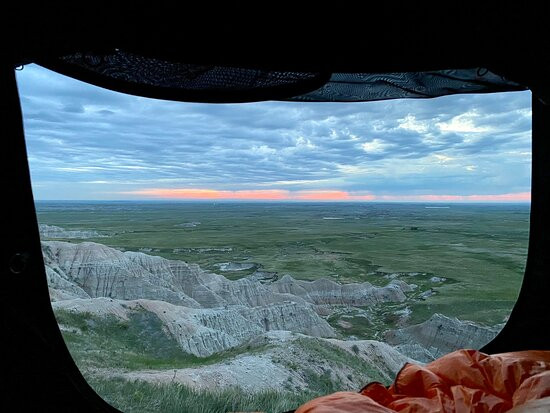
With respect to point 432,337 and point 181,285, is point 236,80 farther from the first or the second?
point 181,285

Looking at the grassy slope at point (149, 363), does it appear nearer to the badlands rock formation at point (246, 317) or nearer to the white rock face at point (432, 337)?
the badlands rock formation at point (246, 317)

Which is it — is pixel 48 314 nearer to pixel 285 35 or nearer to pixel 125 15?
pixel 125 15

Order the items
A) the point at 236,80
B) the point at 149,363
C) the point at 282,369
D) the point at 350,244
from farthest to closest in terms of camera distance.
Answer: the point at 350,244 → the point at 149,363 → the point at 282,369 → the point at 236,80

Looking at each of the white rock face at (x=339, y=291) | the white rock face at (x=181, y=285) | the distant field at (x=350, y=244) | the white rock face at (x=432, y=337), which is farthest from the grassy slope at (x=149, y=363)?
the white rock face at (x=339, y=291)

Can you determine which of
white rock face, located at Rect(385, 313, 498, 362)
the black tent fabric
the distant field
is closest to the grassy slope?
the black tent fabric

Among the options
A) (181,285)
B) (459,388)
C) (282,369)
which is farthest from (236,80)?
(181,285)

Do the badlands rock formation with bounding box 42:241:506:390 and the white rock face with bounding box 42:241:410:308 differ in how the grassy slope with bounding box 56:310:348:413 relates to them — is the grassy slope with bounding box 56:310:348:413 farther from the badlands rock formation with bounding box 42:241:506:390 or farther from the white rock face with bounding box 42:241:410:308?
the white rock face with bounding box 42:241:410:308
